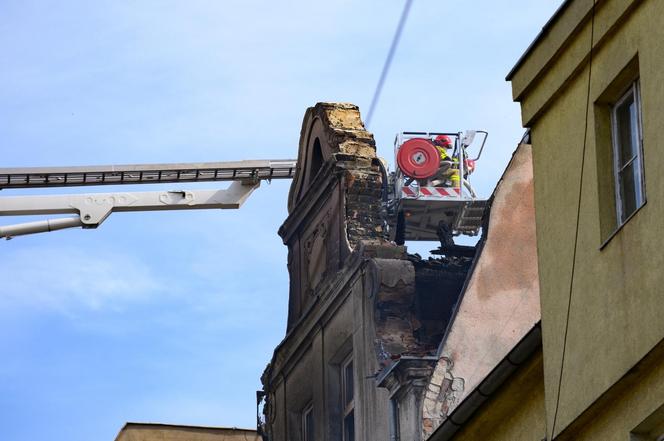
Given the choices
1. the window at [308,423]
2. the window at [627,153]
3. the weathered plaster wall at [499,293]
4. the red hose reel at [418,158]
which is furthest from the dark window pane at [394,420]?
the window at [627,153]

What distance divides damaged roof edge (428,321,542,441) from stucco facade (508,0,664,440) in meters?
0.44

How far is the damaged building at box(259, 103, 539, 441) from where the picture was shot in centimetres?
2094

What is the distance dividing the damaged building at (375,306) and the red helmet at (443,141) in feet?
10.6

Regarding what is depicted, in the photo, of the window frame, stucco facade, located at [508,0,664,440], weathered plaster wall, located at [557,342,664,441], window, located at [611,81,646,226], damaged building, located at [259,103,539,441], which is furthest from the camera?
the window frame

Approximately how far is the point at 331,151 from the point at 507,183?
3779 mm

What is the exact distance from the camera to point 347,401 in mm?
23266

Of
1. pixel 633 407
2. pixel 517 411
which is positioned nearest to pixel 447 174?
pixel 517 411

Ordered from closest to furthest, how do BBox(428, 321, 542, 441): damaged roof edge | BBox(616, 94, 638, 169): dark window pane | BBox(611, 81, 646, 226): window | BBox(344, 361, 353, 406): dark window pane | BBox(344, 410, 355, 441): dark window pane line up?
1. BBox(611, 81, 646, 226): window
2. BBox(616, 94, 638, 169): dark window pane
3. BBox(428, 321, 542, 441): damaged roof edge
4. BBox(344, 410, 355, 441): dark window pane
5. BBox(344, 361, 353, 406): dark window pane

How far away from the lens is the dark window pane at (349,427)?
22969 mm

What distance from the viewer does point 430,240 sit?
1143 inches

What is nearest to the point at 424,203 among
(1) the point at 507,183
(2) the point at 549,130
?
(1) the point at 507,183

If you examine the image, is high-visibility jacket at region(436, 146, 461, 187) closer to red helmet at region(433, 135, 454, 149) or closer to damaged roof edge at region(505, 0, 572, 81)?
red helmet at region(433, 135, 454, 149)

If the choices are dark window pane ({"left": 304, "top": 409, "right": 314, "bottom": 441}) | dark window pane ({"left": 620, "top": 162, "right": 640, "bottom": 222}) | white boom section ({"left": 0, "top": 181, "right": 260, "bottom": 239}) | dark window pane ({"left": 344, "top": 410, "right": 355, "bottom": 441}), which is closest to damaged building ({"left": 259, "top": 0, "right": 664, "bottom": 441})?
dark window pane ({"left": 620, "top": 162, "right": 640, "bottom": 222})

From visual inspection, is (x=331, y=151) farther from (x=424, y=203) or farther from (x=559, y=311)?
(x=559, y=311)
